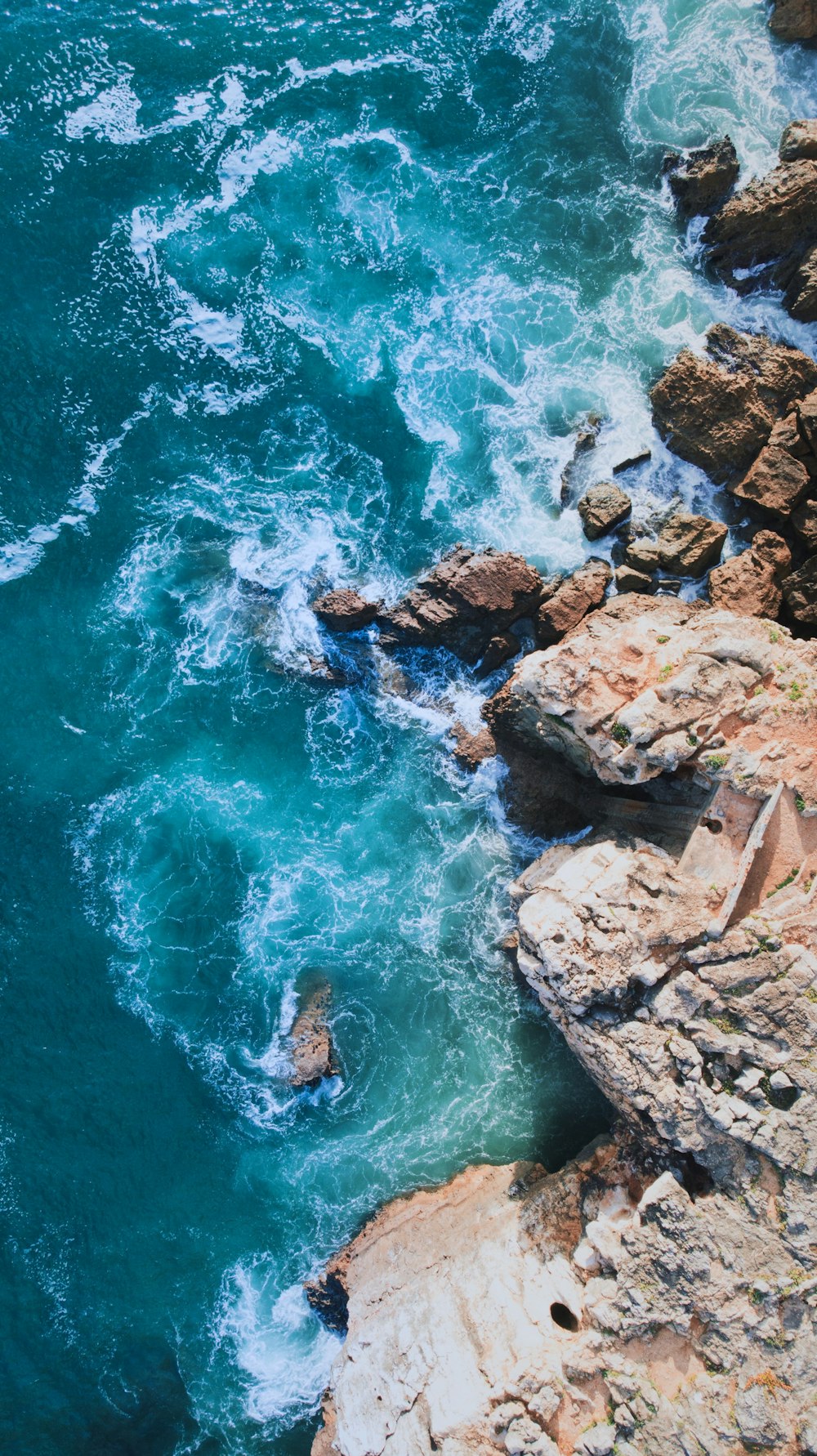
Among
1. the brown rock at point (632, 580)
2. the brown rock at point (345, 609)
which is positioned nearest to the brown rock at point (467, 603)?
the brown rock at point (345, 609)

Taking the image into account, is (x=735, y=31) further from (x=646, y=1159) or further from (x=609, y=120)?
(x=646, y=1159)

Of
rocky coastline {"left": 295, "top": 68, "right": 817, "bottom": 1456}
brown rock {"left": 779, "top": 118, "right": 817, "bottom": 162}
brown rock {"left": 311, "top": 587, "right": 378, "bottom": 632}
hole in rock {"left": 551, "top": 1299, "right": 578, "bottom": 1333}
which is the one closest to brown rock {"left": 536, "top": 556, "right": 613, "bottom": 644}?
rocky coastline {"left": 295, "top": 68, "right": 817, "bottom": 1456}

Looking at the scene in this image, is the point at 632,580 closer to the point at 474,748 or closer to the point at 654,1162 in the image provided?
the point at 474,748

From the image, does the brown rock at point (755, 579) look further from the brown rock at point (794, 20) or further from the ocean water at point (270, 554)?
the brown rock at point (794, 20)

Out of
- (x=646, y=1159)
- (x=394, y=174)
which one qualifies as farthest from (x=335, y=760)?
(x=394, y=174)

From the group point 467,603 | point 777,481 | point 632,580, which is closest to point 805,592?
point 777,481

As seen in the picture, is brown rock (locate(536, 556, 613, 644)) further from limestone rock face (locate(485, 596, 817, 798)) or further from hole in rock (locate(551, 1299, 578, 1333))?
hole in rock (locate(551, 1299, 578, 1333))
